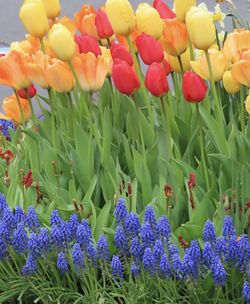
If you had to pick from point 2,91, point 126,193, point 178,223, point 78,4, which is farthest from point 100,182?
point 78,4

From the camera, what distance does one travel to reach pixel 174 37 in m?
2.87

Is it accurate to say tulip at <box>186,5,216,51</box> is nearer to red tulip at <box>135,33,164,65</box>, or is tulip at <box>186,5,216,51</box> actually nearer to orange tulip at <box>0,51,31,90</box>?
red tulip at <box>135,33,164,65</box>

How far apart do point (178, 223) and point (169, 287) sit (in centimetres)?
36

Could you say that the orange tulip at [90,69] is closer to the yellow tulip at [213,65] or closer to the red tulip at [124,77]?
A: the red tulip at [124,77]

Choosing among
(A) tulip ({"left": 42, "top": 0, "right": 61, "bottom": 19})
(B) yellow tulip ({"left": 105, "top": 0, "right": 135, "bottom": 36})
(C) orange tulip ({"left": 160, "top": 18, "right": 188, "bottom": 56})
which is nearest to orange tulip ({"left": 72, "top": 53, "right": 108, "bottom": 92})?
(B) yellow tulip ({"left": 105, "top": 0, "right": 135, "bottom": 36})

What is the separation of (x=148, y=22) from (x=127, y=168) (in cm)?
53

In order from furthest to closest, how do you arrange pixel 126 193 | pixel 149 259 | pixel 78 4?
pixel 78 4 < pixel 126 193 < pixel 149 259

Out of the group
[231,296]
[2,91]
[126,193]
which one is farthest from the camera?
[2,91]

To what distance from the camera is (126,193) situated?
2789mm

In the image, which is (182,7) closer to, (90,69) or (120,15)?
(120,15)

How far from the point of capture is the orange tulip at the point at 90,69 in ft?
9.19

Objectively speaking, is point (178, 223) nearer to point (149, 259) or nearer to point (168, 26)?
point (149, 259)

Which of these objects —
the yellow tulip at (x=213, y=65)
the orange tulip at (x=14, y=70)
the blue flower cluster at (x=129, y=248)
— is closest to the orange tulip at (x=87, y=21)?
the orange tulip at (x=14, y=70)

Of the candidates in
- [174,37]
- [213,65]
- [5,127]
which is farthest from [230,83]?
[5,127]
